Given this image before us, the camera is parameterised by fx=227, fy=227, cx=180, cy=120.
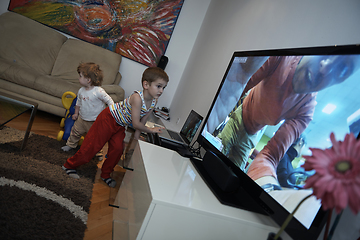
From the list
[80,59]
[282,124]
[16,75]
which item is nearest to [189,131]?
[282,124]

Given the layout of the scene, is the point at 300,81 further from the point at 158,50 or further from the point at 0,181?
the point at 158,50

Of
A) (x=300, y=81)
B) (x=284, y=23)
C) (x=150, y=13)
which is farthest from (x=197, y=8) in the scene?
(x=300, y=81)

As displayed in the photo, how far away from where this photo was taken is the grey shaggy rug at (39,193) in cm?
113

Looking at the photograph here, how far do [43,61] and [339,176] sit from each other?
3.68m

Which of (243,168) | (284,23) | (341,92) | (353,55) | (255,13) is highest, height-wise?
(255,13)

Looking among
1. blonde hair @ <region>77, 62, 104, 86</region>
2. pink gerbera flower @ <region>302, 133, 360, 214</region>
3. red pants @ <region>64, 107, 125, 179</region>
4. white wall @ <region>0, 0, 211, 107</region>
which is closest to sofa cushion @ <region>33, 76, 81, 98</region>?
blonde hair @ <region>77, 62, 104, 86</region>

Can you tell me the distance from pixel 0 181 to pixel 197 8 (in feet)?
12.1

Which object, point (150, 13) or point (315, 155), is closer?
point (315, 155)

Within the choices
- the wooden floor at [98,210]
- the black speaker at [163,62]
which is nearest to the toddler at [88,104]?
the wooden floor at [98,210]

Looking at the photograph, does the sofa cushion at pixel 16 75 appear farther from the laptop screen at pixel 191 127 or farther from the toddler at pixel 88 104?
the laptop screen at pixel 191 127

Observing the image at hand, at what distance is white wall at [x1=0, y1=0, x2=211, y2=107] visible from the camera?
3.89 meters

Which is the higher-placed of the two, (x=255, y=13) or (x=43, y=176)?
(x=255, y=13)

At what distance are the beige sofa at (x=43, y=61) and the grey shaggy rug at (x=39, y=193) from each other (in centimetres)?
74

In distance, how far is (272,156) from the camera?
96 centimetres
